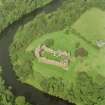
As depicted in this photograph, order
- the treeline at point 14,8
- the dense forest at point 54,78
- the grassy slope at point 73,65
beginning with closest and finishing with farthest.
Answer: the dense forest at point 54,78
the grassy slope at point 73,65
the treeline at point 14,8

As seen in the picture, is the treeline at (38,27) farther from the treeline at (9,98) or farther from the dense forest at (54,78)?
the treeline at (9,98)

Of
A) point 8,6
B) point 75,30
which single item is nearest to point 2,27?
point 8,6

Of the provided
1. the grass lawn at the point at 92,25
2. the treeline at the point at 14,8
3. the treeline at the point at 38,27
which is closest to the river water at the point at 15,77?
the treeline at the point at 14,8

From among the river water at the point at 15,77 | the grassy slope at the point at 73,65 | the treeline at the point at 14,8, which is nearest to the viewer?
the river water at the point at 15,77

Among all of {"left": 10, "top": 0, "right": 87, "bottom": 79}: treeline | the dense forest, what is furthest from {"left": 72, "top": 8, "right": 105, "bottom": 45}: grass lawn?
{"left": 10, "top": 0, "right": 87, "bottom": 79}: treeline

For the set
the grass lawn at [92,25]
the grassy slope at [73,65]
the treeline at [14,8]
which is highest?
the treeline at [14,8]

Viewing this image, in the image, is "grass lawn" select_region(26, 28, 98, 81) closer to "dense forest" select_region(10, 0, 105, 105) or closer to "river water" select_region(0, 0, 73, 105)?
"dense forest" select_region(10, 0, 105, 105)

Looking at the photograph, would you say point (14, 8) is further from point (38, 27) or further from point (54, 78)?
point (54, 78)

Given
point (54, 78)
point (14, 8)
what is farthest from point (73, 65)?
point (14, 8)
